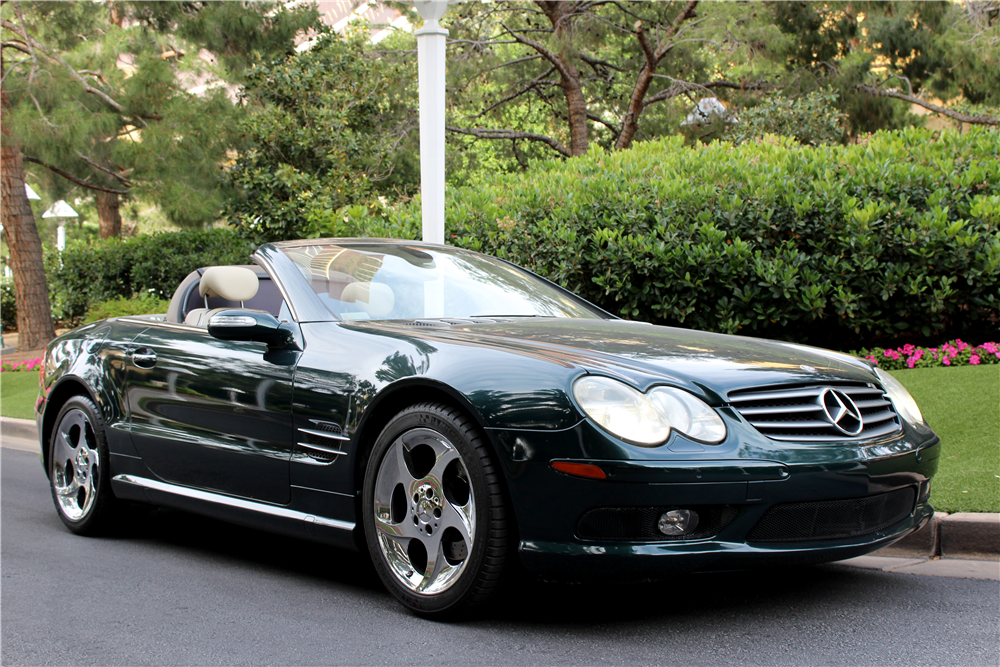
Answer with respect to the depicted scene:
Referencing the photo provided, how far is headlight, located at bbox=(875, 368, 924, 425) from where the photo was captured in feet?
12.5

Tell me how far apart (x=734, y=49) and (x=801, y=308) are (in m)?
10.3

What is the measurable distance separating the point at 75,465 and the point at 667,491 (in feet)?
12.3

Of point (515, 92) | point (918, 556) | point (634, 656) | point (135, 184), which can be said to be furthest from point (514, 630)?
point (515, 92)

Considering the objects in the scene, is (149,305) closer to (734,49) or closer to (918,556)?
(734,49)

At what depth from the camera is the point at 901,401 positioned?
12.8 ft

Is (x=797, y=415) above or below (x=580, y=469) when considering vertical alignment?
above

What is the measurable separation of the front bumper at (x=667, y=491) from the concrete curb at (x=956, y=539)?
138 cm

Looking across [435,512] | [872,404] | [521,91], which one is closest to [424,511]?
[435,512]

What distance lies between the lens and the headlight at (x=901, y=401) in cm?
381

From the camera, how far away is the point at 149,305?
1509cm

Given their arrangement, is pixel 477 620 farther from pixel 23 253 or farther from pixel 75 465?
pixel 23 253

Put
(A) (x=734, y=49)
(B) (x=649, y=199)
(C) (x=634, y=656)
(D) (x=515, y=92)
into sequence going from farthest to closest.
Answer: (D) (x=515, y=92), (A) (x=734, y=49), (B) (x=649, y=199), (C) (x=634, y=656)

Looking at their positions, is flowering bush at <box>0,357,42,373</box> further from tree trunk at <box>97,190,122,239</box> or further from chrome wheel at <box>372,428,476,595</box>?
chrome wheel at <box>372,428,476,595</box>

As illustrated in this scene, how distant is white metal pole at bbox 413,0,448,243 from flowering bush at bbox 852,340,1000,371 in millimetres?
3733
